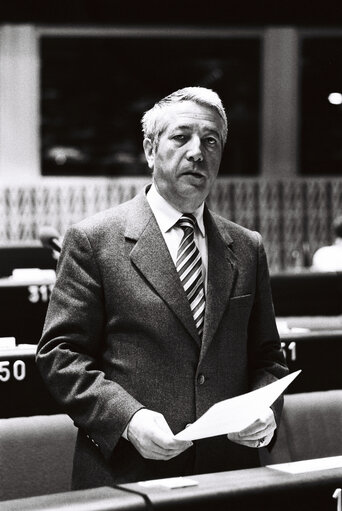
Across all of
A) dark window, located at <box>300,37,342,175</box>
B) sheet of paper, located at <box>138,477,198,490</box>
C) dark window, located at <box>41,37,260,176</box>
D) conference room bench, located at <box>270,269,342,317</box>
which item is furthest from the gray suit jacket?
dark window, located at <box>300,37,342,175</box>

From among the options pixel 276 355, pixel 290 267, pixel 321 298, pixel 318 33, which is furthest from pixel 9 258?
pixel 318 33

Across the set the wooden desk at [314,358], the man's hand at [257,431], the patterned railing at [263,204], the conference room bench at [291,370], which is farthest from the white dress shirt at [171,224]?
the patterned railing at [263,204]

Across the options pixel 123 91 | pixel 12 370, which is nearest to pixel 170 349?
pixel 12 370

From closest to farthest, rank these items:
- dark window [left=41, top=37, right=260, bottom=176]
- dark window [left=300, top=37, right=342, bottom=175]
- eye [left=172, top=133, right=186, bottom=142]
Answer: eye [left=172, top=133, right=186, bottom=142] < dark window [left=41, top=37, right=260, bottom=176] < dark window [left=300, top=37, right=342, bottom=175]

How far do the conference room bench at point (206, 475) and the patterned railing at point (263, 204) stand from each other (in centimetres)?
568

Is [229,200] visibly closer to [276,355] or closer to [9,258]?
[9,258]

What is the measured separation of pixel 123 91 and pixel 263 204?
165 cm

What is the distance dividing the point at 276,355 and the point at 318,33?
761 centimetres

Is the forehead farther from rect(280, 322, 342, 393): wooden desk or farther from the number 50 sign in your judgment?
rect(280, 322, 342, 393): wooden desk

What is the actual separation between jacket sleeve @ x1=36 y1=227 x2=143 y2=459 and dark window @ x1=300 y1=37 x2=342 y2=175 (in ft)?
24.7

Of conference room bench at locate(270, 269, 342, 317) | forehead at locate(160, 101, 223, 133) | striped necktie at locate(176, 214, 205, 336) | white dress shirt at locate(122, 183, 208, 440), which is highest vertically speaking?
forehead at locate(160, 101, 223, 133)

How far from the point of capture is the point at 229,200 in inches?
358

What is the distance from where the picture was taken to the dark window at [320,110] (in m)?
9.44

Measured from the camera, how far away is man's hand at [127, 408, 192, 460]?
1.90 m
